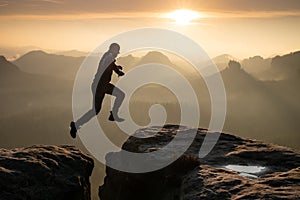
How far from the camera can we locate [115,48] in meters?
17.4

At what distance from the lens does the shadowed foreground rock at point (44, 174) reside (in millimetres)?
15161

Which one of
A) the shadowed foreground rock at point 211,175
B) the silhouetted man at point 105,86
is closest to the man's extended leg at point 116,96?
the silhouetted man at point 105,86

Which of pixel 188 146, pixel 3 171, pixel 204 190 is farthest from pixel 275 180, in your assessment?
pixel 3 171

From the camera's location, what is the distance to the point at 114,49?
17391 mm

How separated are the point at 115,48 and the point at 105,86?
6.83ft

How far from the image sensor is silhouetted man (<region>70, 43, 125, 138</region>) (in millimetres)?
17469

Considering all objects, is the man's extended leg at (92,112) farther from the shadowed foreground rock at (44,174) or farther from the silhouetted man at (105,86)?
the shadowed foreground rock at (44,174)

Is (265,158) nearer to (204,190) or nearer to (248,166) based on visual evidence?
(248,166)

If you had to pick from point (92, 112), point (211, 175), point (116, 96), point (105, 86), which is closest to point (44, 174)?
point (92, 112)

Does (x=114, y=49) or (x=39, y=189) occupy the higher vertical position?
(x=114, y=49)

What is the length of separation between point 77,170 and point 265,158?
951 centimetres

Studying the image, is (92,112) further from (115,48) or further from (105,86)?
(115,48)

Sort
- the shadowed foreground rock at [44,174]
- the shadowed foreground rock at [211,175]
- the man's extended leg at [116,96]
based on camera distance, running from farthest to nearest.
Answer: the man's extended leg at [116,96] → the shadowed foreground rock at [44,174] → the shadowed foreground rock at [211,175]

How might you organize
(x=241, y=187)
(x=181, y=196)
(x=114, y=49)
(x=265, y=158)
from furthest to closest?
(x=265, y=158) < (x=114, y=49) < (x=181, y=196) < (x=241, y=187)
